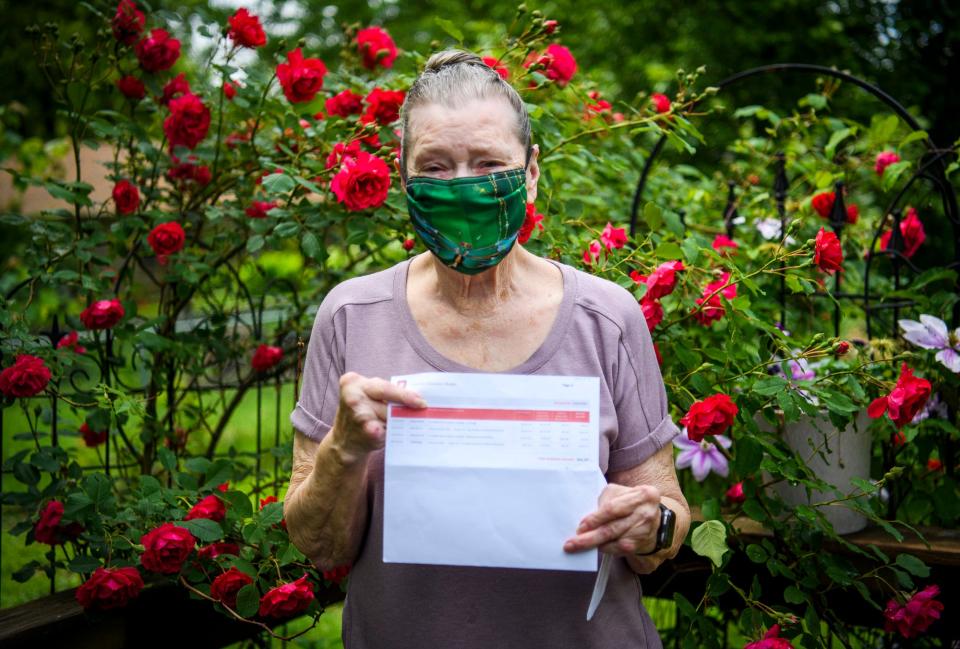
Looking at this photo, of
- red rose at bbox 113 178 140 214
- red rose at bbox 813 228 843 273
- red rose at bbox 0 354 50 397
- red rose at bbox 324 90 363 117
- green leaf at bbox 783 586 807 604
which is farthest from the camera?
red rose at bbox 113 178 140 214

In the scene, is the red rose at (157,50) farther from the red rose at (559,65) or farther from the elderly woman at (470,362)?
the elderly woman at (470,362)

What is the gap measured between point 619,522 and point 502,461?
22cm

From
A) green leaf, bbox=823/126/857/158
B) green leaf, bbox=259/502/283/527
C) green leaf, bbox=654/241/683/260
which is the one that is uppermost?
green leaf, bbox=823/126/857/158

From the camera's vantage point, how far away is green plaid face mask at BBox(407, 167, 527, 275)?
5.09 feet

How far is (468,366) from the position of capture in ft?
5.26

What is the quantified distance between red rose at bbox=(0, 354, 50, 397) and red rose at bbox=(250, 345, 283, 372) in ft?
2.56

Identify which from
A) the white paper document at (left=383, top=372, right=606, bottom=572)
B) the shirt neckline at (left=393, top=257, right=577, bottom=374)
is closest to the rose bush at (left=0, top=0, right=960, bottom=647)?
the shirt neckline at (left=393, top=257, right=577, bottom=374)

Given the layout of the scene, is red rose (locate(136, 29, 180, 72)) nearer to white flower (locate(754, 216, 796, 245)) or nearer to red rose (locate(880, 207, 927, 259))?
white flower (locate(754, 216, 796, 245))

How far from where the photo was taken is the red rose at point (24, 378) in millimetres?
2162

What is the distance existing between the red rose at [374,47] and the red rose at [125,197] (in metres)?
0.87

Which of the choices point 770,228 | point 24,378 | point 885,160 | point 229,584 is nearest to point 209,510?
point 229,584

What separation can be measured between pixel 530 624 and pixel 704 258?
4.37 feet

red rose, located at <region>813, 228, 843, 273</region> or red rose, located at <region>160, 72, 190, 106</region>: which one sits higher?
red rose, located at <region>160, 72, 190, 106</region>

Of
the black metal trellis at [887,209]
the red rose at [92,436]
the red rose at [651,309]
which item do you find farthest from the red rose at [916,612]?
the red rose at [92,436]
